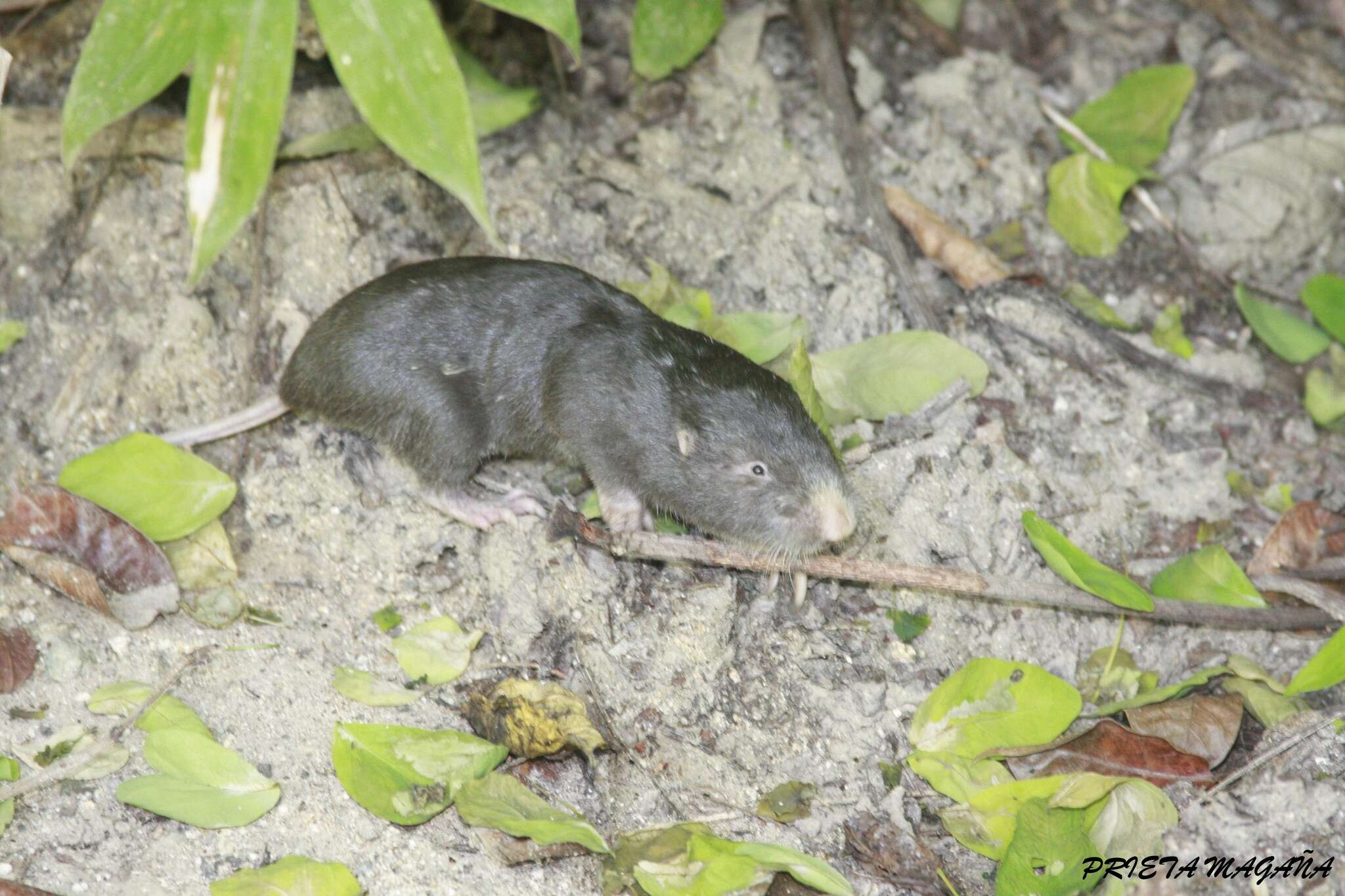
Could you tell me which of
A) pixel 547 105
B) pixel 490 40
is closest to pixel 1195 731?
pixel 547 105

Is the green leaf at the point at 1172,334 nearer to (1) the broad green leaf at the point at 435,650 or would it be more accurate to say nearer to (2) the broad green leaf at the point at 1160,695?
(2) the broad green leaf at the point at 1160,695

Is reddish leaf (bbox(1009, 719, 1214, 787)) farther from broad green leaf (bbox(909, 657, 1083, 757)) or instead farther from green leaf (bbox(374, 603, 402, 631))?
green leaf (bbox(374, 603, 402, 631))

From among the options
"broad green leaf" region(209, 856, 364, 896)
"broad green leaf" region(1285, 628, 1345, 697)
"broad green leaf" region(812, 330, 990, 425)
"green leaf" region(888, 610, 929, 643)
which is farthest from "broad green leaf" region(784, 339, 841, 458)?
"broad green leaf" region(209, 856, 364, 896)

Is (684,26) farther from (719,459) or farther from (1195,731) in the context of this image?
(1195,731)

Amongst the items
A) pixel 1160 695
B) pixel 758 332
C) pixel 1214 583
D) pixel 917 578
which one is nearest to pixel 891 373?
pixel 758 332

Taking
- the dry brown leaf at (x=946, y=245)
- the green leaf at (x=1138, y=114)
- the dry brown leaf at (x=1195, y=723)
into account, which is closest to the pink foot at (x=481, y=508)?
the dry brown leaf at (x=946, y=245)

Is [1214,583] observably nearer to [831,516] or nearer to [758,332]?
[831,516]
